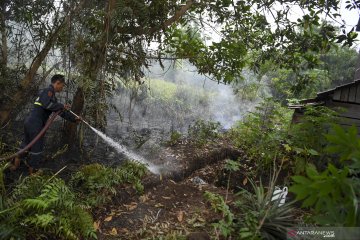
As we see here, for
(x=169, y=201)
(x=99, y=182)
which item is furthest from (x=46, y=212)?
(x=169, y=201)

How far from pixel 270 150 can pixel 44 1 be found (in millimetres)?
6594

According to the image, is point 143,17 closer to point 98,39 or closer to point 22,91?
point 98,39

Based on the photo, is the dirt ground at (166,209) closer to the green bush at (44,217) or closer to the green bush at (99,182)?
the green bush at (99,182)

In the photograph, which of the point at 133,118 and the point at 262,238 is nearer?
the point at 262,238

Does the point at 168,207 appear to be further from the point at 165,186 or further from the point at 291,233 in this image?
the point at 291,233

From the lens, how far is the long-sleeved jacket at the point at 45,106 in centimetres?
576

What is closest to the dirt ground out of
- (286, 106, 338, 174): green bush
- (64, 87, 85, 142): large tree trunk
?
(286, 106, 338, 174): green bush

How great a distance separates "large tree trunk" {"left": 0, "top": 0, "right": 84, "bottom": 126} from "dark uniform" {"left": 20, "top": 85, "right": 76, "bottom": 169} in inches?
46.4

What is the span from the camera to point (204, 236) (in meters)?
3.80

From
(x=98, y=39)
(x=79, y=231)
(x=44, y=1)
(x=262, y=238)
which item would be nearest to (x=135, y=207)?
(x=79, y=231)

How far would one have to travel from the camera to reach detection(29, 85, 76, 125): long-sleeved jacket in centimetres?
576

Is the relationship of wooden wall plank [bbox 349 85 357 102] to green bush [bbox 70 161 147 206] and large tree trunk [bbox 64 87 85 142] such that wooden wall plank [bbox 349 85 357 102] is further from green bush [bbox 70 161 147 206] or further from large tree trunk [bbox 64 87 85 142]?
large tree trunk [bbox 64 87 85 142]

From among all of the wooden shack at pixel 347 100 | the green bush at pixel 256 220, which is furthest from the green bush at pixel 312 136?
the green bush at pixel 256 220

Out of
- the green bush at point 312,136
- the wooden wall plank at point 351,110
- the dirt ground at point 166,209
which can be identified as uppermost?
the wooden wall plank at point 351,110
